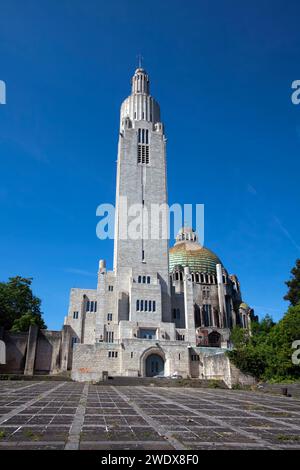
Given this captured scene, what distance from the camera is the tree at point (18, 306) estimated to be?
49656mm

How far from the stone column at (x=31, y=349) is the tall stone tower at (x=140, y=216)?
11313 mm

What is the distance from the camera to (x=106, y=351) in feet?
141

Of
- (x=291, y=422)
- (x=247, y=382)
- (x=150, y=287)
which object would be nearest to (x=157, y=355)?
(x=150, y=287)

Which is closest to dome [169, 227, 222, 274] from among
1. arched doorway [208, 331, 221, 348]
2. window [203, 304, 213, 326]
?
window [203, 304, 213, 326]

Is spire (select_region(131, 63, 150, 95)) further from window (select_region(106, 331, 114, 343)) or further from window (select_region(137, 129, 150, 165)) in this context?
window (select_region(106, 331, 114, 343))

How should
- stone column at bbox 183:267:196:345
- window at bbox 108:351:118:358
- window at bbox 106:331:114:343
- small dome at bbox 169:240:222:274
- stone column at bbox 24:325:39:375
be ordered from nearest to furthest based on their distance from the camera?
window at bbox 108:351:118:358 → stone column at bbox 24:325:39:375 → window at bbox 106:331:114:343 → stone column at bbox 183:267:196:345 → small dome at bbox 169:240:222:274

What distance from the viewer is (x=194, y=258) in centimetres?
7138

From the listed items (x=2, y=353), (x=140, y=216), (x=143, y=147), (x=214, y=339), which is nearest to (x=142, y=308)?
(x=140, y=216)

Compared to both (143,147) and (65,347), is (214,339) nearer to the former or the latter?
(65,347)

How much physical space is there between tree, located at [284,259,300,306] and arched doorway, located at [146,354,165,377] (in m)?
17.2

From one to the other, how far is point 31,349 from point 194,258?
119ft

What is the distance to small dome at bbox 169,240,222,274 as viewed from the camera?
69.9m
